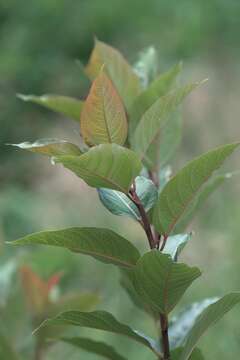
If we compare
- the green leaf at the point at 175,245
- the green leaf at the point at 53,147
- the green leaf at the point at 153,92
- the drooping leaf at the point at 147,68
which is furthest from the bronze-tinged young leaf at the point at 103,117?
the drooping leaf at the point at 147,68

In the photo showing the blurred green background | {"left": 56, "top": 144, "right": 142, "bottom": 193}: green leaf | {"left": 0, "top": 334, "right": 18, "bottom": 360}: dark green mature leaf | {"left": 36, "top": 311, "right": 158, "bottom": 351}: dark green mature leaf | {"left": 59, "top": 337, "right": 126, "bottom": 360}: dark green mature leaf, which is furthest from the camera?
the blurred green background

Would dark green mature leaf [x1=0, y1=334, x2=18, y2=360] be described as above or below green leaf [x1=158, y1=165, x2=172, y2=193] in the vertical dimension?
below

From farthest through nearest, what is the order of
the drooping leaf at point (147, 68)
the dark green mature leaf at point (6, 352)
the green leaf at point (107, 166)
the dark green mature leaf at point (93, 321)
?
the drooping leaf at point (147, 68), the dark green mature leaf at point (6, 352), the dark green mature leaf at point (93, 321), the green leaf at point (107, 166)

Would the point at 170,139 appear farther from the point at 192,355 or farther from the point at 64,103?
the point at 192,355

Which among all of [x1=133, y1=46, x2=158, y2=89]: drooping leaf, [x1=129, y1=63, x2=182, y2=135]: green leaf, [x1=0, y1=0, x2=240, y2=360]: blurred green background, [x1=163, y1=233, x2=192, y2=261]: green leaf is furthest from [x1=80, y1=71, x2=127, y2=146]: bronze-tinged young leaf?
[x1=0, y1=0, x2=240, y2=360]: blurred green background

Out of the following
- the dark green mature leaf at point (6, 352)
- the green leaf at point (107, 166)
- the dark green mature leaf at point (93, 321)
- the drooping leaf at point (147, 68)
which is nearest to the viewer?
the green leaf at point (107, 166)

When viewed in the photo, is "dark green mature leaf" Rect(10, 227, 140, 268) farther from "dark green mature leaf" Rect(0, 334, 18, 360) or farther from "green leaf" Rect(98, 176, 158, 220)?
"dark green mature leaf" Rect(0, 334, 18, 360)

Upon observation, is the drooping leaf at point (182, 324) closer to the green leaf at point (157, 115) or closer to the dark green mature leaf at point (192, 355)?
the dark green mature leaf at point (192, 355)
